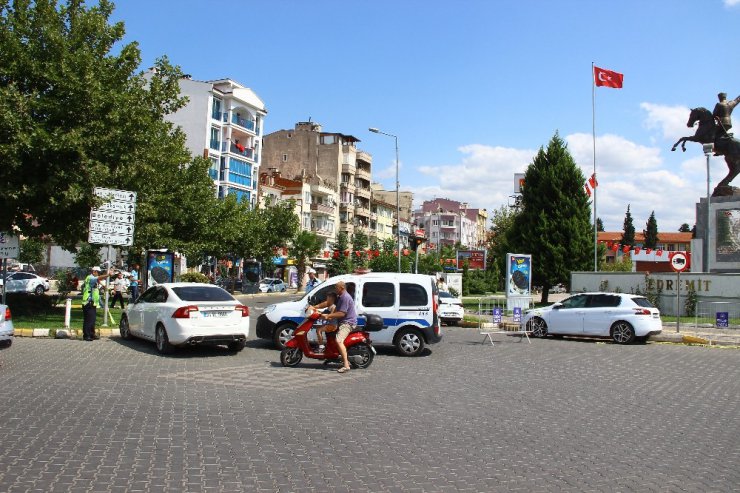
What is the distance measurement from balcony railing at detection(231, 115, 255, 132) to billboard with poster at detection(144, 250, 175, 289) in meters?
43.3

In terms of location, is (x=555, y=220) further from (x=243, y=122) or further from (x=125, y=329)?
(x=243, y=122)

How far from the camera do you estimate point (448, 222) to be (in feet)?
508

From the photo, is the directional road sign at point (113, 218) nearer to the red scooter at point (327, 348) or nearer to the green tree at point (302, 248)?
the red scooter at point (327, 348)

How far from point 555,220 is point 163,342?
32638 mm

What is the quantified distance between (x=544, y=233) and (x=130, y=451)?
38.6 meters

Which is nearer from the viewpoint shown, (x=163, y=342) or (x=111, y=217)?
(x=163, y=342)

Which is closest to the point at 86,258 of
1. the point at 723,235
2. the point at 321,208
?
the point at 321,208

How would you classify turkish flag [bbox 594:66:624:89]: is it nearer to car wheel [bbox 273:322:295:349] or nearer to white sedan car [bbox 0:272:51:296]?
car wheel [bbox 273:322:295:349]

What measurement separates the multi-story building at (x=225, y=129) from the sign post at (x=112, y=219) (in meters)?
47.2

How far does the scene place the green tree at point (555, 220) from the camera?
1687 inches

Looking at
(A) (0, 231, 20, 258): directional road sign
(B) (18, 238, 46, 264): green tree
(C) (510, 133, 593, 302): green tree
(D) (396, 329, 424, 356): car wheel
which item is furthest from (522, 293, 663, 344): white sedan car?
(B) (18, 238, 46, 264): green tree

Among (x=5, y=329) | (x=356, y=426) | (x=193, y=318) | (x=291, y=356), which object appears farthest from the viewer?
(x=193, y=318)

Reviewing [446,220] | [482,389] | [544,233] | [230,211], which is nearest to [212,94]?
[230,211]

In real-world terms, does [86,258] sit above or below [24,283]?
above
